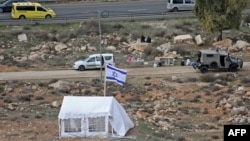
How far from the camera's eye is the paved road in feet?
168

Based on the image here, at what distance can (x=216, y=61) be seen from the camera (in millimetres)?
52031

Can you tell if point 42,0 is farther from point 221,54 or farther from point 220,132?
point 220,132

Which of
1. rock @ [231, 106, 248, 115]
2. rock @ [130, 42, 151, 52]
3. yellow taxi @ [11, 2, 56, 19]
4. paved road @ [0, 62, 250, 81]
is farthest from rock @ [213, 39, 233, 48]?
rock @ [231, 106, 248, 115]

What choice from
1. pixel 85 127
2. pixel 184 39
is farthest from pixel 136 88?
pixel 184 39

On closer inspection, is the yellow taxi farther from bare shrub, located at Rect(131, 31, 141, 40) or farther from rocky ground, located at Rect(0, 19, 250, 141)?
bare shrub, located at Rect(131, 31, 141, 40)

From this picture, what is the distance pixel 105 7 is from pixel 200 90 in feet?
78.7

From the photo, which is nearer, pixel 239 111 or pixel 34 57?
pixel 239 111

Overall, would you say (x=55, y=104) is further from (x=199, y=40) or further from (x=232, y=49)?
(x=199, y=40)

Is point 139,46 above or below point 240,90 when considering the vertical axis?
above

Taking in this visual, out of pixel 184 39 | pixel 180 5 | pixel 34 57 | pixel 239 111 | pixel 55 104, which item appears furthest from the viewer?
pixel 180 5

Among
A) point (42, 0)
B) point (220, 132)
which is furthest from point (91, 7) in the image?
point (220, 132)

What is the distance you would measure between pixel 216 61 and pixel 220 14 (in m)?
7.90

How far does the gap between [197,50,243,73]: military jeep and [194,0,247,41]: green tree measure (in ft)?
21.9

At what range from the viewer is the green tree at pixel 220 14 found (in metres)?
58.5
